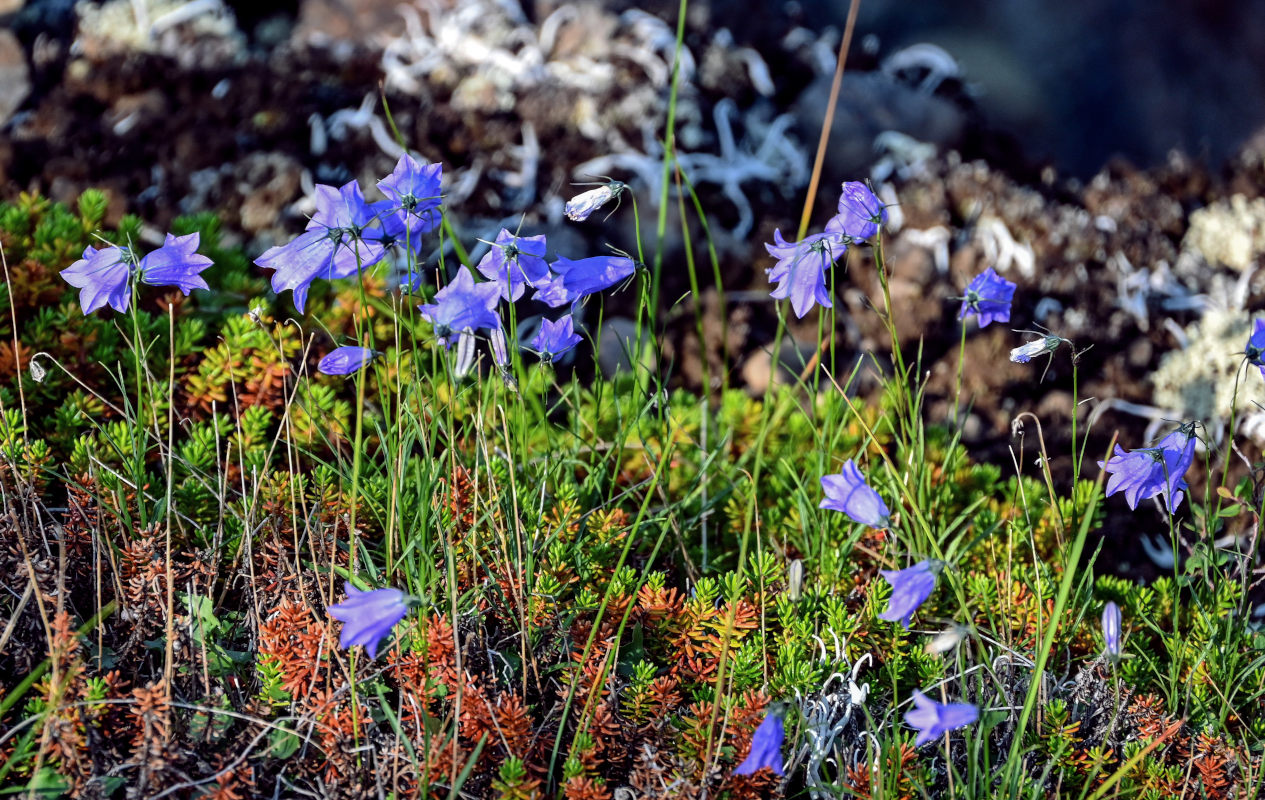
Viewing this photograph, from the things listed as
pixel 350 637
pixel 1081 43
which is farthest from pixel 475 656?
pixel 1081 43

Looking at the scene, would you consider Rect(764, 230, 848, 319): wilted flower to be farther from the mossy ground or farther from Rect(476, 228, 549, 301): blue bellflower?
Rect(476, 228, 549, 301): blue bellflower

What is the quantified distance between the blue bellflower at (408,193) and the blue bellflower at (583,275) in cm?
24

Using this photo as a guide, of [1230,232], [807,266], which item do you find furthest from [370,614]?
[1230,232]

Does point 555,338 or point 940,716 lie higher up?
point 555,338

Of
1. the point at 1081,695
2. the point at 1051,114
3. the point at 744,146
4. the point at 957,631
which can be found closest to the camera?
the point at 957,631

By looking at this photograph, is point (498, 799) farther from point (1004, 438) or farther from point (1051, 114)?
point (1051, 114)

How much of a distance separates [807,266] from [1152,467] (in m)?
0.71

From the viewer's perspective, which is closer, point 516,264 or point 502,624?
point 516,264

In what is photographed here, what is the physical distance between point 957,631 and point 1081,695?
2.37 ft

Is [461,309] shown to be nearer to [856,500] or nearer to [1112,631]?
[856,500]

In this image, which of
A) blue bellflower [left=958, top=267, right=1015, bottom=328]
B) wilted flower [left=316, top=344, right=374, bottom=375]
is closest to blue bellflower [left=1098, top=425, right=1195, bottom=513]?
blue bellflower [left=958, top=267, right=1015, bottom=328]

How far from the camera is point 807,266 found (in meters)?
1.79

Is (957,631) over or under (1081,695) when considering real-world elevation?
over

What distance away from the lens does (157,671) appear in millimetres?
1761
